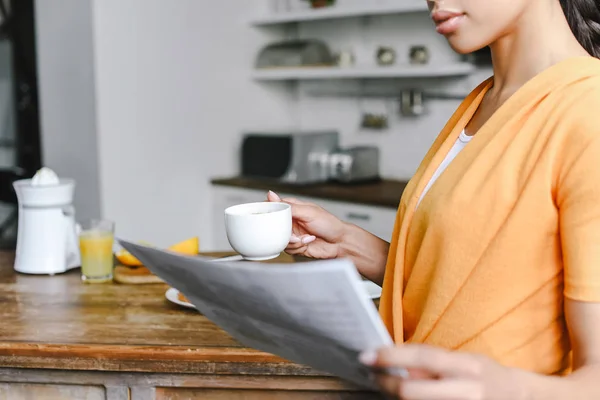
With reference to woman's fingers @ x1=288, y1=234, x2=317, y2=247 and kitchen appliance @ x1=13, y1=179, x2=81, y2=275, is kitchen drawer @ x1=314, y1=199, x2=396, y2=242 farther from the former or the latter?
woman's fingers @ x1=288, y1=234, x2=317, y2=247

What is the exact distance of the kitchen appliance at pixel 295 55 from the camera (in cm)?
392

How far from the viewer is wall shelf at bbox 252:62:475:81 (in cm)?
339

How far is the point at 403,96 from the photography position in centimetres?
379

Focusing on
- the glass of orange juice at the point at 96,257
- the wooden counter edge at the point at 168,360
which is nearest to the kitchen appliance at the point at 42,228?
the glass of orange juice at the point at 96,257

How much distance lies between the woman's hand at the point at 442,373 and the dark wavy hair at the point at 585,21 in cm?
54

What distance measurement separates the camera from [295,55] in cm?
393

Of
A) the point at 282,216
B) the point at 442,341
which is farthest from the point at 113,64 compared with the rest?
the point at 442,341

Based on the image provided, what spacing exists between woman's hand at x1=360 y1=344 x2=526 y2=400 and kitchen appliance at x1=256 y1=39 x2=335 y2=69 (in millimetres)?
3322

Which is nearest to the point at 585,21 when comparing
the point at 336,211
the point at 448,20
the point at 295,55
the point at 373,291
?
the point at 448,20

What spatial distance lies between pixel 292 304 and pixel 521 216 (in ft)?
1.09

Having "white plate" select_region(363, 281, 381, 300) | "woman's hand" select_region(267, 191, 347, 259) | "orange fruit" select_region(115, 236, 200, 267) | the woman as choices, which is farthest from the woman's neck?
"orange fruit" select_region(115, 236, 200, 267)

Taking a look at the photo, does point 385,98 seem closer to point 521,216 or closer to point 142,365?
point 142,365

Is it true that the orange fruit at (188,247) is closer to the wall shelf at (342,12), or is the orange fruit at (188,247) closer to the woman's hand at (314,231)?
the woman's hand at (314,231)

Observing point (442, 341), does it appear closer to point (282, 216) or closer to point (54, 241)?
point (282, 216)
